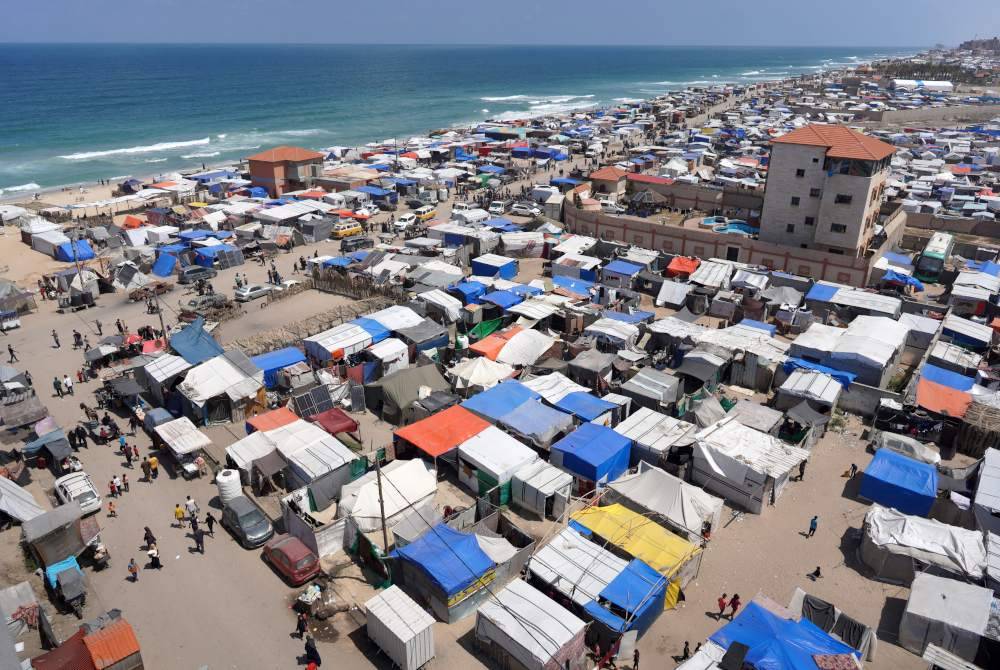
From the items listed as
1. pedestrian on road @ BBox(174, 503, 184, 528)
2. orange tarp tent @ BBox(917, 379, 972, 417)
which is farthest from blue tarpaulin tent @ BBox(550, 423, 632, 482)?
orange tarp tent @ BBox(917, 379, 972, 417)

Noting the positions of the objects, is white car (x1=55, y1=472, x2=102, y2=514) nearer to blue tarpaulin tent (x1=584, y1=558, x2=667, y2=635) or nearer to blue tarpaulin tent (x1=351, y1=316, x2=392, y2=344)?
blue tarpaulin tent (x1=351, y1=316, x2=392, y2=344)

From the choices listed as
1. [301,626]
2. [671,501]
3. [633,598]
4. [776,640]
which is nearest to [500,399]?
[671,501]

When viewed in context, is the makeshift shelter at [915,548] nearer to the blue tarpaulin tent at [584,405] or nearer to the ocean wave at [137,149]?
the blue tarpaulin tent at [584,405]

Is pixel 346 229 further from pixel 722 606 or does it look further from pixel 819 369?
pixel 722 606

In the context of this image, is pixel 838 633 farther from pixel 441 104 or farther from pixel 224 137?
pixel 441 104

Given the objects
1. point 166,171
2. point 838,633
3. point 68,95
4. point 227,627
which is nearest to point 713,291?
point 838,633

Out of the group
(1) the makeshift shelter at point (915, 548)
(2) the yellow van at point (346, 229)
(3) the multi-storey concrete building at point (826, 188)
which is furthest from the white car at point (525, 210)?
(1) the makeshift shelter at point (915, 548)
